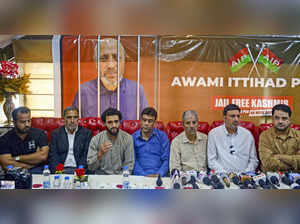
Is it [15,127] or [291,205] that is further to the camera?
[15,127]

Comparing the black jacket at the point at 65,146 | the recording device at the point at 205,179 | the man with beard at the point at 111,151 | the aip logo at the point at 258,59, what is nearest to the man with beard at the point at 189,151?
the man with beard at the point at 111,151

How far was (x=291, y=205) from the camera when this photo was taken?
0.95 feet

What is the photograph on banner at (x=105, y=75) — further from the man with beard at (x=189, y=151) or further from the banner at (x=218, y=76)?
the man with beard at (x=189, y=151)

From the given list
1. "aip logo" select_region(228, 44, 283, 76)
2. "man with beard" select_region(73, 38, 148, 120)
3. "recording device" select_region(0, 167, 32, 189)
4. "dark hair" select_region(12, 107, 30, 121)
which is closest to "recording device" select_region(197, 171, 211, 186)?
"recording device" select_region(0, 167, 32, 189)

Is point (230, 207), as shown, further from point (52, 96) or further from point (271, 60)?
point (271, 60)

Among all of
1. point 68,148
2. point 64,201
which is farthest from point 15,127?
point 64,201

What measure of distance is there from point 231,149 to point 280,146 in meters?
0.41

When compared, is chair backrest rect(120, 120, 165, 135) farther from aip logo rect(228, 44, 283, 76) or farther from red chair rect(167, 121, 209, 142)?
aip logo rect(228, 44, 283, 76)

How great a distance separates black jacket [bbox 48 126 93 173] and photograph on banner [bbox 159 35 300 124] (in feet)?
4.98

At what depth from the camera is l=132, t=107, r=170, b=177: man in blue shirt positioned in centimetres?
254

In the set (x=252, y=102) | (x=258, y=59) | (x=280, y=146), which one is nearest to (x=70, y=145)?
(x=280, y=146)

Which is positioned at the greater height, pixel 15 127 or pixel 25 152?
pixel 15 127

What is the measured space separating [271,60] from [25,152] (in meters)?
3.21
